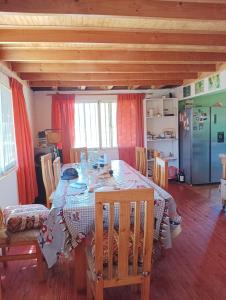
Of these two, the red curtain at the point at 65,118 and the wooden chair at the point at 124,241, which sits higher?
the red curtain at the point at 65,118

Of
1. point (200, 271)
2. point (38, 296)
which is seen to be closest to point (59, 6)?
point (38, 296)

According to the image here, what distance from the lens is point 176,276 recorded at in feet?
7.68

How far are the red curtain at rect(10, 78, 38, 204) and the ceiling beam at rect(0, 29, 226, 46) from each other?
1.28 m

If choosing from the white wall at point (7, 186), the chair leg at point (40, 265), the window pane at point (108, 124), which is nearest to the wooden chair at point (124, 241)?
the chair leg at point (40, 265)

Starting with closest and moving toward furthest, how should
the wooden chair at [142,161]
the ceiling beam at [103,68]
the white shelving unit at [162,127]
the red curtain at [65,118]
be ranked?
1. the ceiling beam at [103,68]
2. the wooden chair at [142,161]
3. the red curtain at [65,118]
4. the white shelving unit at [162,127]

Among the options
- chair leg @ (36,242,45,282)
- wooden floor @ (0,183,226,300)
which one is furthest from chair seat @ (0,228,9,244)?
wooden floor @ (0,183,226,300)

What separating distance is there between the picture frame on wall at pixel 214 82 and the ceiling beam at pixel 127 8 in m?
2.44

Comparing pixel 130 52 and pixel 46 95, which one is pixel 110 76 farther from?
pixel 46 95

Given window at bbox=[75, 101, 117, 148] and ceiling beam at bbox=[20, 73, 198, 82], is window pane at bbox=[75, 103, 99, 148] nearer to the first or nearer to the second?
window at bbox=[75, 101, 117, 148]

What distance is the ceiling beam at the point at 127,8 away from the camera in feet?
6.45

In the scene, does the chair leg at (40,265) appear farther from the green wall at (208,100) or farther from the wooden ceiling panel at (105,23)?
the green wall at (208,100)

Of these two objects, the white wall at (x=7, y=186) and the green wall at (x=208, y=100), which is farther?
the green wall at (x=208, y=100)

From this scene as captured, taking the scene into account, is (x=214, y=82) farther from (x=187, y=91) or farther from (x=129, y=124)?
(x=129, y=124)

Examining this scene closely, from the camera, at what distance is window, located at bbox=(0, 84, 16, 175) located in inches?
133
